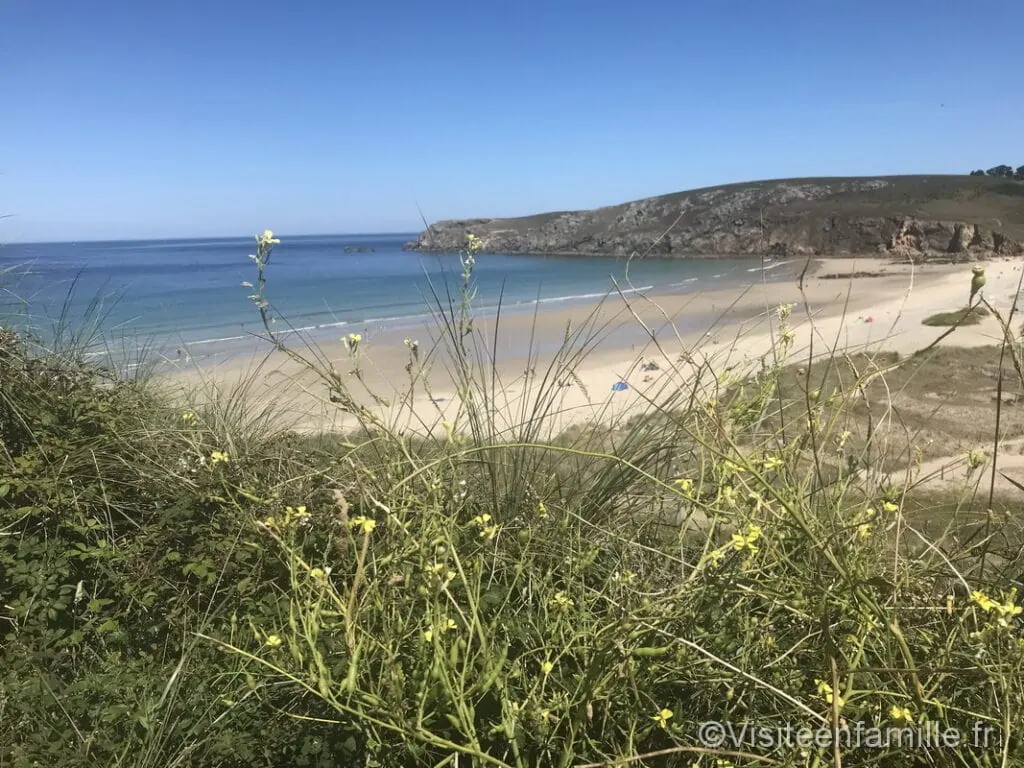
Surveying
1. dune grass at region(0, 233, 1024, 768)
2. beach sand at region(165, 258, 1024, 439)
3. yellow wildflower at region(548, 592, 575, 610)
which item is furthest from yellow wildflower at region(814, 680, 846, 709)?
beach sand at region(165, 258, 1024, 439)

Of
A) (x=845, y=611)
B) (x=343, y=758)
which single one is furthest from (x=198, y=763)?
(x=845, y=611)

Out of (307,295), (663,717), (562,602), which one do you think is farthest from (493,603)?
(307,295)

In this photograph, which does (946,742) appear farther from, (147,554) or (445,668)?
(147,554)

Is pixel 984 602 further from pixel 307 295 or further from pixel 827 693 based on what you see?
pixel 307 295

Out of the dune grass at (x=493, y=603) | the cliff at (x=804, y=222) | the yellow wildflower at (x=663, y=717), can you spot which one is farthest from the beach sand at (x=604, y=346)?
the cliff at (x=804, y=222)

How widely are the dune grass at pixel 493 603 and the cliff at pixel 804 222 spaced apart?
72.3 ft

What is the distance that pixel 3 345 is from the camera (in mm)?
2594

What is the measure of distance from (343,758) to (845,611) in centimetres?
99

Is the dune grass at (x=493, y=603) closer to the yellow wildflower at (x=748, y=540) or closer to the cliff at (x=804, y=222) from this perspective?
the yellow wildflower at (x=748, y=540)

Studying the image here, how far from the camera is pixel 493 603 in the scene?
145 cm

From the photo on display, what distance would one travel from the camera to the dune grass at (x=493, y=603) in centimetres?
108

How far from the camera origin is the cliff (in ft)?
112

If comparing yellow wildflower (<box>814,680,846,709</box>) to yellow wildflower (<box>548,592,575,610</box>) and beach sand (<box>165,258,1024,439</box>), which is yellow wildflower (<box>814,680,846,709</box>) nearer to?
yellow wildflower (<box>548,592,575,610</box>)

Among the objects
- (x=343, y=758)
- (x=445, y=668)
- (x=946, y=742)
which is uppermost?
(x=445, y=668)
